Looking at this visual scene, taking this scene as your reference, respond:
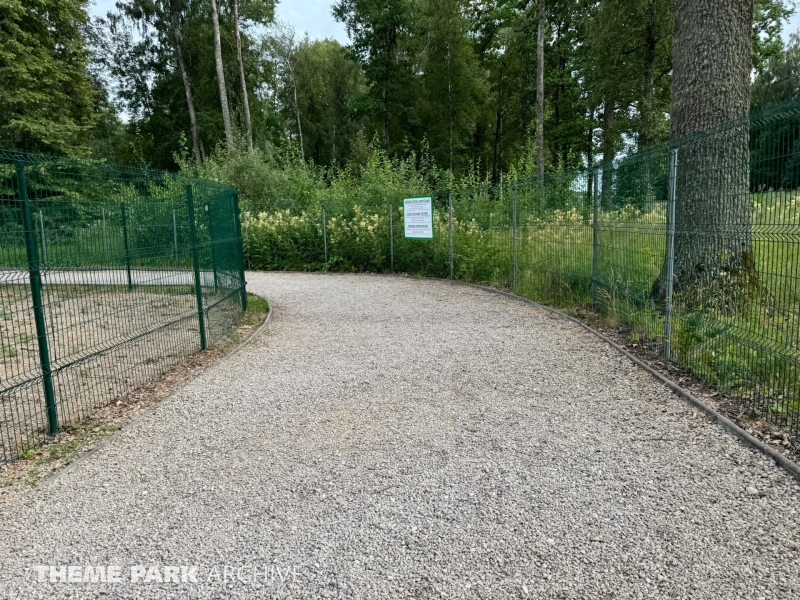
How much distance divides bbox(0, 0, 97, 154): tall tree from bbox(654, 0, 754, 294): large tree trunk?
2628 centimetres

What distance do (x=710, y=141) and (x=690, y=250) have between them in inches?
46.4

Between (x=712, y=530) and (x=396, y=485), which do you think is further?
(x=396, y=485)

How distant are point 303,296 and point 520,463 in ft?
26.8

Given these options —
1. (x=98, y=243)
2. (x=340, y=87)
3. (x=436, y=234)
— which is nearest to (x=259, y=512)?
(x=98, y=243)

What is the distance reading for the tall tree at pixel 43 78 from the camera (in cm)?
2345

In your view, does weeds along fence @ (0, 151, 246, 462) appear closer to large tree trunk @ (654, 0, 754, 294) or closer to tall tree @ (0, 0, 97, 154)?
large tree trunk @ (654, 0, 754, 294)

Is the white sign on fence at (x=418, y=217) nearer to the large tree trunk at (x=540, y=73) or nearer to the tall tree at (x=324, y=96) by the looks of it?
the large tree trunk at (x=540, y=73)

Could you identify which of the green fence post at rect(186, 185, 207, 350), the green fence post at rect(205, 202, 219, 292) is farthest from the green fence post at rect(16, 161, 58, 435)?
the green fence post at rect(205, 202, 219, 292)

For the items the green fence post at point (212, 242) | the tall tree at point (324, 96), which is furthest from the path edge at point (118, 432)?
the tall tree at point (324, 96)

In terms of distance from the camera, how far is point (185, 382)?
5.51 metres

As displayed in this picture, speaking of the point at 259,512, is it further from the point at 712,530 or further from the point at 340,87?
the point at 340,87

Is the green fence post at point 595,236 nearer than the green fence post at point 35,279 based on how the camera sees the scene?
No

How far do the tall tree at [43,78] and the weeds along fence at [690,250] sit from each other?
23.5 m

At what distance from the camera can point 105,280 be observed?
6426 millimetres
